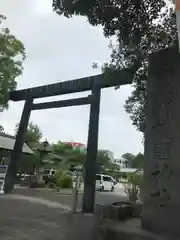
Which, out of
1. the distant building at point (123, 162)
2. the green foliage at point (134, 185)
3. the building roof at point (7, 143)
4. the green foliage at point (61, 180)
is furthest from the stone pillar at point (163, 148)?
the distant building at point (123, 162)

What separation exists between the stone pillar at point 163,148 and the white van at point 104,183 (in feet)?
72.4

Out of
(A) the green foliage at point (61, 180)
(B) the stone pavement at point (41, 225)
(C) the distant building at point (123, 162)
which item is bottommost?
(B) the stone pavement at point (41, 225)

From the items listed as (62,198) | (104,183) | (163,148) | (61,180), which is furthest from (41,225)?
(104,183)

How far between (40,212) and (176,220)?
6.53 meters

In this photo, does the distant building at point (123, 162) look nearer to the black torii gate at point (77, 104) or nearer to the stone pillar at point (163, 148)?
the black torii gate at point (77, 104)

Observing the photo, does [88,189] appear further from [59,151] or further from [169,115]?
[59,151]

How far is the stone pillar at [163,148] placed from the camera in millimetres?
5758

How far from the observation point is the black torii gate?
12539 mm

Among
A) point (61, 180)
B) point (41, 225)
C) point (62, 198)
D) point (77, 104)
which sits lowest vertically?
point (41, 225)

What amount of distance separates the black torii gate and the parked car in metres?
12.0

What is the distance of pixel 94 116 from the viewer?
12.7 meters

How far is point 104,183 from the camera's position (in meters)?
28.6

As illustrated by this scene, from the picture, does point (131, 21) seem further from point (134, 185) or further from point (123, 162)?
point (123, 162)

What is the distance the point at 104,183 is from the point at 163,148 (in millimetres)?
23052
